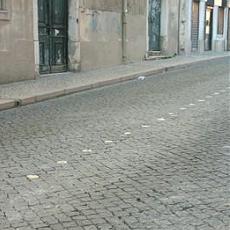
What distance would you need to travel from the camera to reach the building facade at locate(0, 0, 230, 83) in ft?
42.0

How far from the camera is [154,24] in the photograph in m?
21.9

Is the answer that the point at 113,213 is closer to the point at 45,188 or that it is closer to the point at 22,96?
the point at 45,188

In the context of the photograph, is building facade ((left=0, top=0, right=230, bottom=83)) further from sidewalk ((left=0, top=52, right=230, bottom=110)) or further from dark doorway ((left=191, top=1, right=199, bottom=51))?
dark doorway ((left=191, top=1, right=199, bottom=51))

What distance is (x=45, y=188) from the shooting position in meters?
4.96

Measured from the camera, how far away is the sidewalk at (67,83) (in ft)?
35.2

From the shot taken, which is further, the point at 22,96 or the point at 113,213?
the point at 22,96

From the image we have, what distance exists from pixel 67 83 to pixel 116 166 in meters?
7.51

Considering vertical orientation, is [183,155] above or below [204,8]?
below

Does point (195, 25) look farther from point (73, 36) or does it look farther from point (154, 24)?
point (73, 36)

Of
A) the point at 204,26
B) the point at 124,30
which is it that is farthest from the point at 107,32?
the point at 204,26

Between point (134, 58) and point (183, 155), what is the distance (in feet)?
43.9

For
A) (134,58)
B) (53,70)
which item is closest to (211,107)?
(53,70)

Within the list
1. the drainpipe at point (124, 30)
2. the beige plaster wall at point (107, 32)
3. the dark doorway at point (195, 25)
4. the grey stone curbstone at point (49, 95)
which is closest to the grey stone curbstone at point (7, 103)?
the grey stone curbstone at point (49, 95)

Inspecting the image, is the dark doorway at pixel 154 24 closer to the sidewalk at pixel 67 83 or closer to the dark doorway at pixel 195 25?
the sidewalk at pixel 67 83
